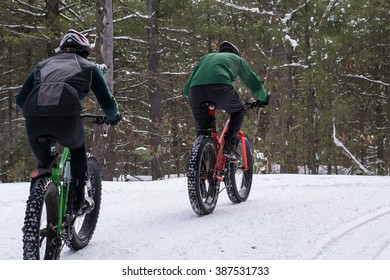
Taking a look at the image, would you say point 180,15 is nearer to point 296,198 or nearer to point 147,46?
point 147,46

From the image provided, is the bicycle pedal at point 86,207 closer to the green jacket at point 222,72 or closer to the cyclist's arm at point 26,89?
the cyclist's arm at point 26,89

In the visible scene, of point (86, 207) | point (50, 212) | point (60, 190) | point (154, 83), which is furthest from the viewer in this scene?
point (154, 83)

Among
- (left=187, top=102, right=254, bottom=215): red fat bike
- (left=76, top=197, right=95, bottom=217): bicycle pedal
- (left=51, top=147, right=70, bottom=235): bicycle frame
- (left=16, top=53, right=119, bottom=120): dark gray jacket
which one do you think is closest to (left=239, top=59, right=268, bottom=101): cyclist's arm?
(left=187, top=102, right=254, bottom=215): red fat bike

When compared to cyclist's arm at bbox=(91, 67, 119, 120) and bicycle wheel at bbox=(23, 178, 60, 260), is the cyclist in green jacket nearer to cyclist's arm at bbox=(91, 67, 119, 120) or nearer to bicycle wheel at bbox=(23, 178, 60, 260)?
cyclist's arm at bbox=(91, 67, 119, 120)

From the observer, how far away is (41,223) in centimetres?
368

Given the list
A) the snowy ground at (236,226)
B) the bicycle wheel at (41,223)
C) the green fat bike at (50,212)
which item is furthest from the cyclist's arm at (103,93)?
the snowy ground at (236,226)

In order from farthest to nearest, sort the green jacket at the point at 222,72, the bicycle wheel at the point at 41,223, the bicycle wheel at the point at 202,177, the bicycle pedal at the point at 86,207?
the green jacket at the point at 222,72
the bicycle wheel at the point at 202,177
the bicycle pedal at the point at 86,207
the bicycle wheel at the point at 41,223

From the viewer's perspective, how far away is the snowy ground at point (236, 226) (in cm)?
438

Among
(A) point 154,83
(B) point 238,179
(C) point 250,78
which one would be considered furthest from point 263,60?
(C) point 250,78

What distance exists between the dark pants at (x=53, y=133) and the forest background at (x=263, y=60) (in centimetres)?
808

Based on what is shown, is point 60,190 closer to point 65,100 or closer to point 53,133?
point 53,133

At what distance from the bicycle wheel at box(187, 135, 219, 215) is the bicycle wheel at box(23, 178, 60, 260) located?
1948 millimetres

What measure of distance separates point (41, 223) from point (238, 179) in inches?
139
